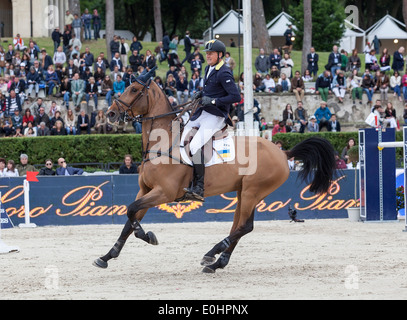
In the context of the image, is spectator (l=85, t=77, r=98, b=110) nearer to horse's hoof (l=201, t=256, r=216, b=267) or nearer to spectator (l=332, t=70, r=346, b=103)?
spectator (l=332, t=70, r=346, b=103)

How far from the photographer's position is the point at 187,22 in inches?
2318

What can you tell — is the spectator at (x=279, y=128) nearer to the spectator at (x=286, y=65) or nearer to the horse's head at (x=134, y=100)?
the spectator at (x=286, y=65)

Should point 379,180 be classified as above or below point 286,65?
below

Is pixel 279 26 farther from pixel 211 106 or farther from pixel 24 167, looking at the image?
pixel 211 106

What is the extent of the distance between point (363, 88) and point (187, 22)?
30333mm

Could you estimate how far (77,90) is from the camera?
2842cm

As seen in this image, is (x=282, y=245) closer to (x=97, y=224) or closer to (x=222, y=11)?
(x=97, y=224)

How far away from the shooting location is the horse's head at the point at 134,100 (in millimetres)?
10711

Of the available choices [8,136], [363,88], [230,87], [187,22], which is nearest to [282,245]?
[230,87]

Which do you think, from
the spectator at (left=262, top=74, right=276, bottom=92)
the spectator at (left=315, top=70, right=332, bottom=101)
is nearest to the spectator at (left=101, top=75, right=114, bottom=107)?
the spectator at (left=262, top=74, right=276, bottom=92)

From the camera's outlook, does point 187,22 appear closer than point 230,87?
No

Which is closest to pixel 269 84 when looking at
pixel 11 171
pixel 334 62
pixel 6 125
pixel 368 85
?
pixel 334 62

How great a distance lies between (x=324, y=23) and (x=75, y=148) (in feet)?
92.0

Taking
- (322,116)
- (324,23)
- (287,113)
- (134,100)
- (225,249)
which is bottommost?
(225,249)
